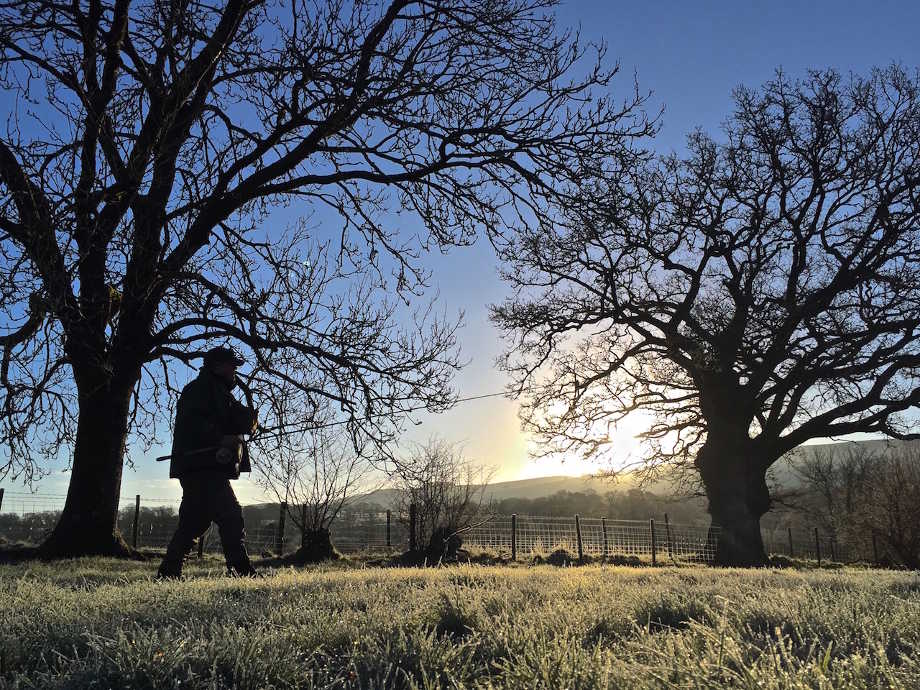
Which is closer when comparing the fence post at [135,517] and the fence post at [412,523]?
the fence post at [412,523]

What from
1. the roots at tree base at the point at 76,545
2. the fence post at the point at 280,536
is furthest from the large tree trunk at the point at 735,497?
the roots at tree base at the point at 76,545

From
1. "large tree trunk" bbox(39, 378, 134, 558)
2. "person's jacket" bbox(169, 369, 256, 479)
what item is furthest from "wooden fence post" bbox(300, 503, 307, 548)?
"person's jacket" bbox(169, 369, 256, 479)

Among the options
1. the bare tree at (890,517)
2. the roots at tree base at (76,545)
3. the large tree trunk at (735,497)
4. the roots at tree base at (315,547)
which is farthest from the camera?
the bare tree at (890,517)

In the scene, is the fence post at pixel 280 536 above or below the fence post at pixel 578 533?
above

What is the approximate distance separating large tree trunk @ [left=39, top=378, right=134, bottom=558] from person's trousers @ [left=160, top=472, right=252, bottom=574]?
17.0 feet

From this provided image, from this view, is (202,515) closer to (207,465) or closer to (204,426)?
(207,465)

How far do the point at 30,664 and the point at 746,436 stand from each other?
784 inches

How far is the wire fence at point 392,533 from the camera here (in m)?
15.8

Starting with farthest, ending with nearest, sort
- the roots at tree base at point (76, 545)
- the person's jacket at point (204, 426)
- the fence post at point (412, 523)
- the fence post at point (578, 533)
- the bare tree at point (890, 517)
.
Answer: the bare tree at point (890, 517), the fence post at point (578, 533), the fence post at point (412, 523), the roots at tree base at point (76, 545), the person's jacket at point (204, 426)

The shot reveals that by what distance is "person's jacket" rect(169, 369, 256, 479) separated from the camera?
6.06m

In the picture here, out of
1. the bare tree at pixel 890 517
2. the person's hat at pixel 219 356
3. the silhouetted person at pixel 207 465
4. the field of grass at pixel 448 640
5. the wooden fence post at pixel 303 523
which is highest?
the person's hat at pixel 219 356

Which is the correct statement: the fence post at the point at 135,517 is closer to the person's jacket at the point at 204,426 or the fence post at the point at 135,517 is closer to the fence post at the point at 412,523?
the fence post at the point at 412,523

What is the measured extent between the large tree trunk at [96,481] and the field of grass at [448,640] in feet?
23.8

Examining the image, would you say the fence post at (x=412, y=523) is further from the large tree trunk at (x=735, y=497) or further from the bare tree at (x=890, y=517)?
the bare tree at (x=890, y=517)
